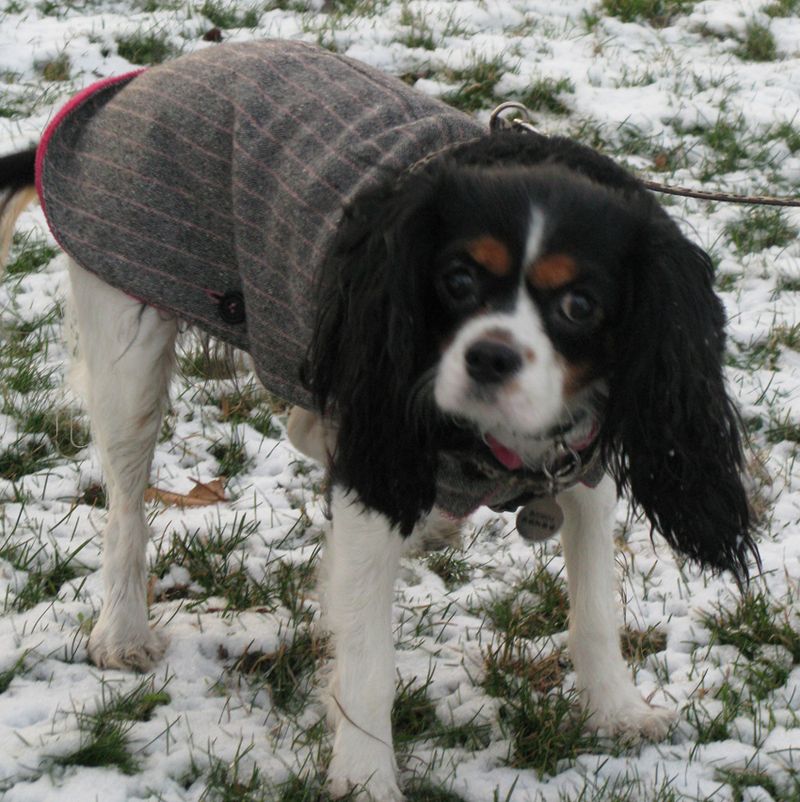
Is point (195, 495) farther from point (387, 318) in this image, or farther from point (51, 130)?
point (387, 318)

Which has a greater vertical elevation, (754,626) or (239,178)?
(239,178)

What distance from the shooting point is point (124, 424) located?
9.86 feet

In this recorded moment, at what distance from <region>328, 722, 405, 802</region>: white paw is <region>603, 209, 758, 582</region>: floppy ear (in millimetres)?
714

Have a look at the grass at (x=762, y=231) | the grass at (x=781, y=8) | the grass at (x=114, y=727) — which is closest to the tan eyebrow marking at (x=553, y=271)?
the grass at (x=114, y=727)

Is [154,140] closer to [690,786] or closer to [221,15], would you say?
[690,786]

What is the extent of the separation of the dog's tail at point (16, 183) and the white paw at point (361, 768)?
62.2 inches

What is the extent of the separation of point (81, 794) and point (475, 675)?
941 mm

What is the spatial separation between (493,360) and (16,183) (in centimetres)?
164

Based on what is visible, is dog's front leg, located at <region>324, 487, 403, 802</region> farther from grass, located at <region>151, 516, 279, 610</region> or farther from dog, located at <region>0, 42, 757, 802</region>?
grass, located at <region>151, 516, 279, 610</region>

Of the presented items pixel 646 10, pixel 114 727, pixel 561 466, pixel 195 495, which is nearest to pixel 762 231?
pixel 646 10

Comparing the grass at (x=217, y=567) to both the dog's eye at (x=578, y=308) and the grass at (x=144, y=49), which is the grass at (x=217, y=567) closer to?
the dog's eye at (x=578, y=308)

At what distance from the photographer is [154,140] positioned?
275 centimetres

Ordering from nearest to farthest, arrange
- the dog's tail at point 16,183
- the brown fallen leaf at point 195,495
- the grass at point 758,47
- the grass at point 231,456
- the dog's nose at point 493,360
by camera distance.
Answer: the dog's nose at point 493,360 → the dog's tail at point 16,183 → the brown fallen leaf at point 195,495 → the grass at point 231,456 → the grass at point 758,47

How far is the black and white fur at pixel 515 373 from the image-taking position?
6.96 feet
